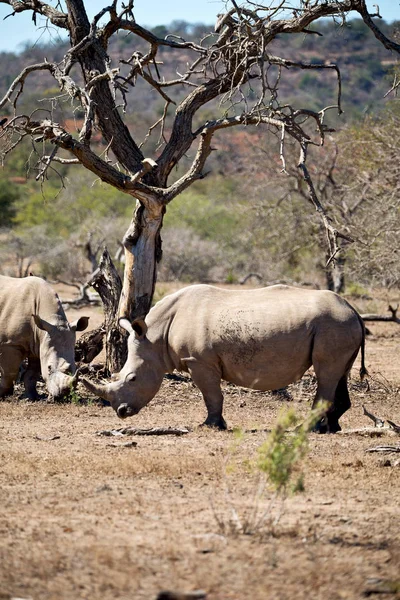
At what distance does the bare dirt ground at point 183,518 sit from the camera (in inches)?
185

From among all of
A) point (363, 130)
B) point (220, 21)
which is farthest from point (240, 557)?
point (363, 130)

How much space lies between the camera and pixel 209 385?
369 inches

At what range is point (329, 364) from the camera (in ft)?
30.3

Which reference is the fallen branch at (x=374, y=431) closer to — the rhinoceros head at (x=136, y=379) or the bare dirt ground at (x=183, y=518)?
the bare dirt ground at (x=183, y=518)

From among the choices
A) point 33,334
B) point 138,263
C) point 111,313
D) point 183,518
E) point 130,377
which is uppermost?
point 138,263

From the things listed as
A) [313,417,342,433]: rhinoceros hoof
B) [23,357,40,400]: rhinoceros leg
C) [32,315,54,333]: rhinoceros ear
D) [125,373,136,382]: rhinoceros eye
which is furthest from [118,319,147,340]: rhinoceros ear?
[23,357,40,400]: rhinoceros leg

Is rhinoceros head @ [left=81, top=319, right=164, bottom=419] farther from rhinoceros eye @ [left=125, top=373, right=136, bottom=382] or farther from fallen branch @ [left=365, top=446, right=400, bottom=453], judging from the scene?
fallen branch @ [left=365, top=446, right=400, bottom=453]

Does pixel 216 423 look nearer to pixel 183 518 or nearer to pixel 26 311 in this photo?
pixel 26 311

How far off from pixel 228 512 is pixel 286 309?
357cm

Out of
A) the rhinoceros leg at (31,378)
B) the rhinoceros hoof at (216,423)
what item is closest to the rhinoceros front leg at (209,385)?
the rhinoceros hoof at (216,423)

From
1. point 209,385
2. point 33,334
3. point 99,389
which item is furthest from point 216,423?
point 33,334

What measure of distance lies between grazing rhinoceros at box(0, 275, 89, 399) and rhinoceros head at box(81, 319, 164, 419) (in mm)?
1442

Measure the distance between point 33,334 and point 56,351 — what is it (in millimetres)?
505

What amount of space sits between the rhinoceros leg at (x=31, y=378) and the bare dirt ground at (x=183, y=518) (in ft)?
5.04
